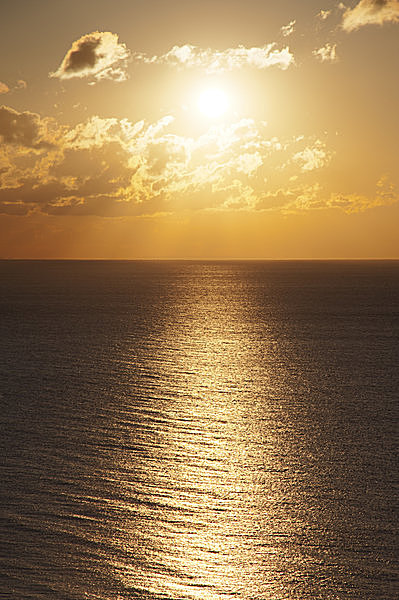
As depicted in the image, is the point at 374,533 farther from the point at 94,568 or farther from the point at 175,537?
the point at 94,568

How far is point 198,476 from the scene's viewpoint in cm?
1791

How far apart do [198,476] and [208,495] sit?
4.81ft

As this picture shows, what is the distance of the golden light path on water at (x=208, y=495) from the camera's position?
40.4 feet

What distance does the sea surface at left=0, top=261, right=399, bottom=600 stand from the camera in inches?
489

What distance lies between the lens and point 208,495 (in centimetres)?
1647

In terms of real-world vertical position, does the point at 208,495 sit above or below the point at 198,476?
below

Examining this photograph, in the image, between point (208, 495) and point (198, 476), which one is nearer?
point (208, 495)

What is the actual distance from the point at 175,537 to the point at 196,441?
771 cm

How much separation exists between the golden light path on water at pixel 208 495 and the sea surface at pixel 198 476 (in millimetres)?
49

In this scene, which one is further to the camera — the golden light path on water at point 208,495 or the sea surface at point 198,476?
the sea surface at point 198,476

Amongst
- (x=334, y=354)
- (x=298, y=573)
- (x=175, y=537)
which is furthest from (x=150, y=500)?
(x=334, y=354)

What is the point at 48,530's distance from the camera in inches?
560

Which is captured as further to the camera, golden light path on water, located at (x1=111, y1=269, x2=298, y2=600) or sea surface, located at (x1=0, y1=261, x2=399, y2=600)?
sea surface, located at (x1=0, y1=261, x2=399, y2=600)

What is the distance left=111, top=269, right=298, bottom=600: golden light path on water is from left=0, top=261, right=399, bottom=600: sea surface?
0.05 meters
